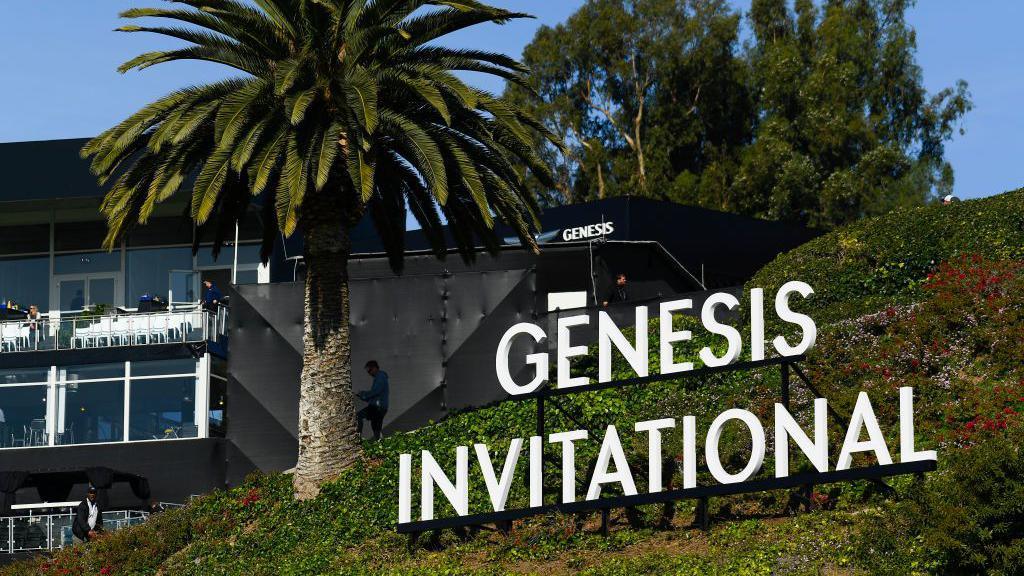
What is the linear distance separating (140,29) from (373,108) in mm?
5124

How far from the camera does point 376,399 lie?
28438 mm

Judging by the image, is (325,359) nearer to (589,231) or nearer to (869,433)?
(869,433)

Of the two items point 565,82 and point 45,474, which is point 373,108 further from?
point 565,82

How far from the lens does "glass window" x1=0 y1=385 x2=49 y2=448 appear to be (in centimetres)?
3362

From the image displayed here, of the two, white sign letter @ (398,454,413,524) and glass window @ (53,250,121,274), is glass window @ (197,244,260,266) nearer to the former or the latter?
glass window @ (53,250,121,274)

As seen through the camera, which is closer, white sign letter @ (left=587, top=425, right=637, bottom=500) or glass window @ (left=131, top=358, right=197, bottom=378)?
white sign letter @ (left=587, top=425, right=637, bottom=500)

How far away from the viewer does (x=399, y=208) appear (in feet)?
93.4

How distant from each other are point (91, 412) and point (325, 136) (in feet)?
42.0

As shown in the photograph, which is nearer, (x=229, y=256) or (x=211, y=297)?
(x=211, y=297)

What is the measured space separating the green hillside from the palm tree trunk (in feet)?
2.07

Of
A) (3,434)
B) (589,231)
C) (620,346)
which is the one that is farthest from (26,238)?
(620,346)

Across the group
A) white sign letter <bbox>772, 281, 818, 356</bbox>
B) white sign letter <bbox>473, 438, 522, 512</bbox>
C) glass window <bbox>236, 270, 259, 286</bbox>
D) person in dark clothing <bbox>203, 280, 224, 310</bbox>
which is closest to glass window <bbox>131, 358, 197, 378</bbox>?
person in dark clothing <bbox>203, 280, 224, 310</bbox>

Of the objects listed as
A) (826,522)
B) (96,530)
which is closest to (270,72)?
(96,530)

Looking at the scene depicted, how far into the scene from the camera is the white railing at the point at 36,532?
28234 mm
